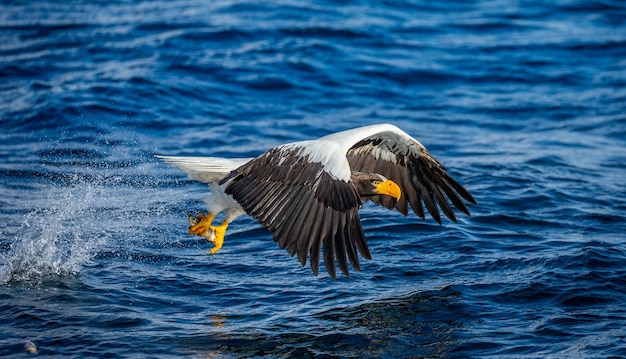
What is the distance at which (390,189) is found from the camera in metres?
6.80

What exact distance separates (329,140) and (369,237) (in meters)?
1.87

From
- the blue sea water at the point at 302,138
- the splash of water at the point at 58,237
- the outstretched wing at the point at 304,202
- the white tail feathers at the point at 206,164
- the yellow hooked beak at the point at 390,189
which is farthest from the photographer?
the splash of water at the point at 58,237

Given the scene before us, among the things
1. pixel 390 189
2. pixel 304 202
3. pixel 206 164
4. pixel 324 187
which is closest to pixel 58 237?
pixel 206 164

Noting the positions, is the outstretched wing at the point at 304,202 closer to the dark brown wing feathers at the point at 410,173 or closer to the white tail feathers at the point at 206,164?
the white tail feathers at the point at 206,164

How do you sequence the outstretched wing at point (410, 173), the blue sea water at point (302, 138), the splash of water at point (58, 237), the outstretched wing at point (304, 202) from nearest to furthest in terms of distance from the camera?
the outstretched wing at point (304, 202) → the blue sea water at point (302, 138) → the splash of water at point (58, 237) → the outstretched wing at point (410, 173)

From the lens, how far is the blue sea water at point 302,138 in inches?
248

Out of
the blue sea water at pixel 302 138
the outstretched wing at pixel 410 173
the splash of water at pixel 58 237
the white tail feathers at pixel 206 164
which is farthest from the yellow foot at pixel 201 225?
the outstretched wing at pixel 410 173

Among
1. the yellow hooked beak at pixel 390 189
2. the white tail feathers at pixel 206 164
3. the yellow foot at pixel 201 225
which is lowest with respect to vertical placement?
the yellow foot at pixel 201 225

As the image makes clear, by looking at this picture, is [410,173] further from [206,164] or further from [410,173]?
[206,164]

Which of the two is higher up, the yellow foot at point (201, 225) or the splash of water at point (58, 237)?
the yellow foot at point (201, 225)

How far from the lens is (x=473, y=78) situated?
14070 mm

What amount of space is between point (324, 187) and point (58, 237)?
2.86 metres

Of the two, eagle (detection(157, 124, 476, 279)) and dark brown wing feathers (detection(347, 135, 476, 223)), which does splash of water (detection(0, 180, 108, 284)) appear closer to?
eagle (detection(157, 124, 476, 279))


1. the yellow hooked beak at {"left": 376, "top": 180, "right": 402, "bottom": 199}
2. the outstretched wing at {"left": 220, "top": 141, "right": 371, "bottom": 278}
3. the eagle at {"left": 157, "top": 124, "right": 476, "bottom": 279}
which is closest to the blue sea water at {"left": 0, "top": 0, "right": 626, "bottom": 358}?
the eagle at {"left": 157, "top": 124, "right": 476, "bottom": 279}
